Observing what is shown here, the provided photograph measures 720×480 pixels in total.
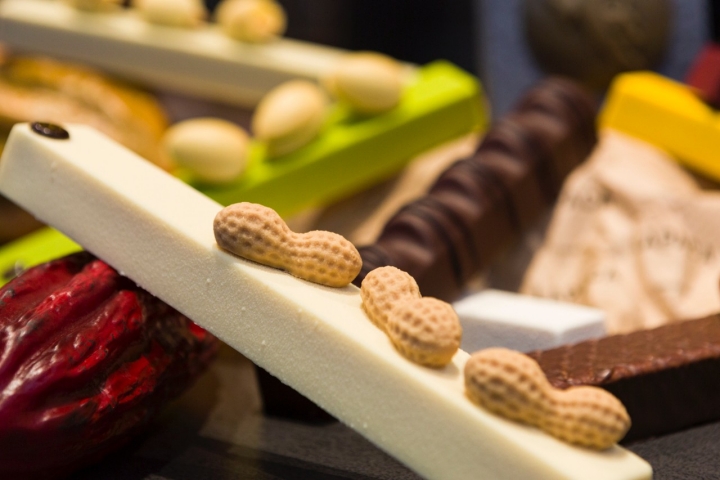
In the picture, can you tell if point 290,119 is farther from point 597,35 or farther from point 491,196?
point 597,35

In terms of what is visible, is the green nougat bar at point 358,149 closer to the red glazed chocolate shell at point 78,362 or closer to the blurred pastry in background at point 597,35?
the blurred pastry in background at point 597,35

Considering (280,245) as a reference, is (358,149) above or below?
below

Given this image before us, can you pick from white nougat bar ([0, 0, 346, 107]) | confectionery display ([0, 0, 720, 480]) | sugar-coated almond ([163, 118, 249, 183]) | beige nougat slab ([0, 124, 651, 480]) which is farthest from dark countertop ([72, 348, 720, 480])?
white nougat bar ([0, 0, 346, 107])

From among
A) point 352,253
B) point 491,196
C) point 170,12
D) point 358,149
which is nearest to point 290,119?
point 358,149

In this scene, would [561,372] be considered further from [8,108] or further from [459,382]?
[8,108]

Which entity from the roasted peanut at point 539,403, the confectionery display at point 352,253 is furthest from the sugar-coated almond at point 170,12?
the roasted peanut at point 539,403

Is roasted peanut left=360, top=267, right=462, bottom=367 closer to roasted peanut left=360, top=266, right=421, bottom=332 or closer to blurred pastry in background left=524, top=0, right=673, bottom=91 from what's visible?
roasted peanut left=360, top=266, right=421, bottom=332
